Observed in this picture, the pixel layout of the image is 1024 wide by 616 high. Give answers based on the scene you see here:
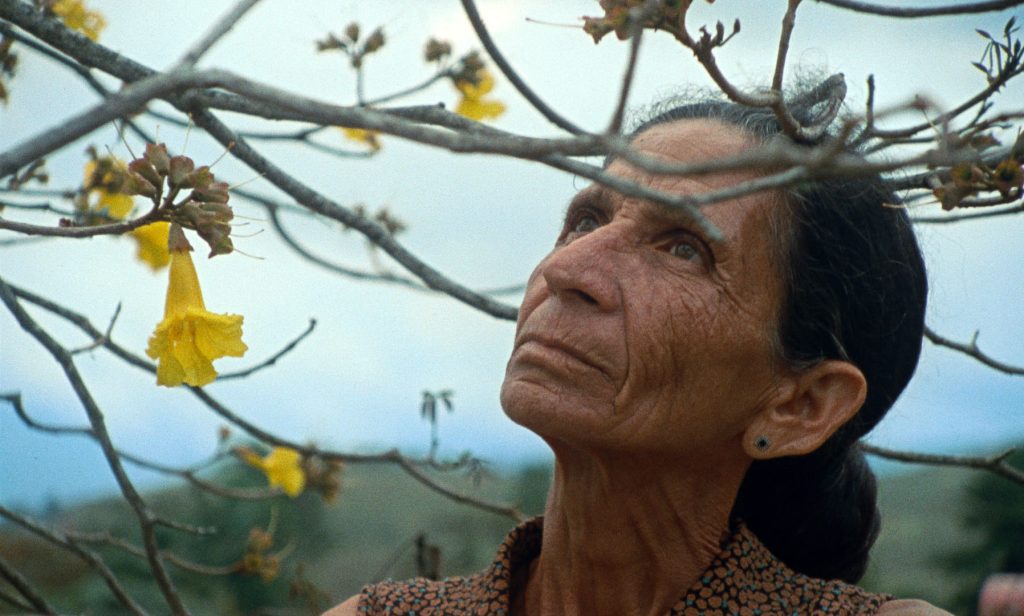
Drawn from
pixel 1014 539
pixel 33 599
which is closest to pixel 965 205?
pixel 33 599

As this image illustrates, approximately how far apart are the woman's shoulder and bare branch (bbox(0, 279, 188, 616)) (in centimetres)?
156

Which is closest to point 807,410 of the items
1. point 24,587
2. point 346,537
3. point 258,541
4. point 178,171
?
point 178,171

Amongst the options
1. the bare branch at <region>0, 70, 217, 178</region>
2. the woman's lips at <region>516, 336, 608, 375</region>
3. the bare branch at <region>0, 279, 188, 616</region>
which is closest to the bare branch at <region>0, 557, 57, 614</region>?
the bare branch at <region>0, 279, 188, 616</region>

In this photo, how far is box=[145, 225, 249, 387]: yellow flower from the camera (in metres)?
2.13

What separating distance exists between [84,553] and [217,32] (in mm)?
1897

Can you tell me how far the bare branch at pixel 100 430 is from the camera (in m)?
2.46

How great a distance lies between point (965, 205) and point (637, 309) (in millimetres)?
550

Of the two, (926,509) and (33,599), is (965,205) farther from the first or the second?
(926,509)

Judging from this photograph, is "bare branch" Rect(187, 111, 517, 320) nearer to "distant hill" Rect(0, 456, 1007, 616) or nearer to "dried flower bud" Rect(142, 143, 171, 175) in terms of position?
"dried flower bud" Rect(142, 143, 171, 175)

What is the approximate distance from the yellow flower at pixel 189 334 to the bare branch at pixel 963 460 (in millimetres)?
1385

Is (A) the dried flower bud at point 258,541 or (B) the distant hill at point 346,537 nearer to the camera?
(A) the dried flower bud at point 258,541

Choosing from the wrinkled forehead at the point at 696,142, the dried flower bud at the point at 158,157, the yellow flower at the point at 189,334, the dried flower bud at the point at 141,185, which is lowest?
the yellow flower at the point at 189,334

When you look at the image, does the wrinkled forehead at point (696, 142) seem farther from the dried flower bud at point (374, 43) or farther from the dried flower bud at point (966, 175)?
the dried flower bud at point (374, 43)

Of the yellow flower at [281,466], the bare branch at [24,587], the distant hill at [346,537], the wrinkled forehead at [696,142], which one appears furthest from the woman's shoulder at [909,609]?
the distant hill at [346,537]
